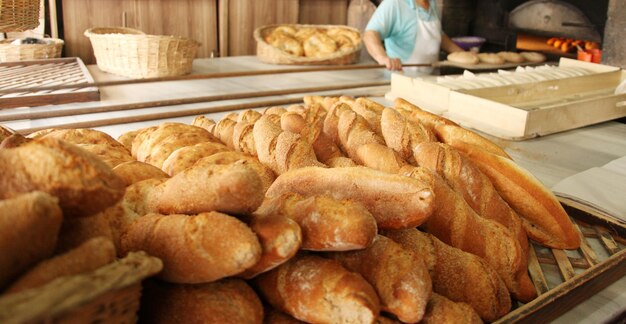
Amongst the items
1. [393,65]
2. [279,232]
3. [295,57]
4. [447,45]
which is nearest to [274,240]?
[279,232]

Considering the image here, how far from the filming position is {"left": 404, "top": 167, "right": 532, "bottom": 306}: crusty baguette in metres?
1.11

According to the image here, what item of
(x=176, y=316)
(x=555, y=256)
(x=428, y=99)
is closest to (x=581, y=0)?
(x=428, y=99)

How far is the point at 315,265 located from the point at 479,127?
185cm

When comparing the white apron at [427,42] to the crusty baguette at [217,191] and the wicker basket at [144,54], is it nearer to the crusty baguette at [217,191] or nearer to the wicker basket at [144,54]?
the wicker basket at [144,54]

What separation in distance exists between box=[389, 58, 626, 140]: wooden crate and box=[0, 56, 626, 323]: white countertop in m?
0.07

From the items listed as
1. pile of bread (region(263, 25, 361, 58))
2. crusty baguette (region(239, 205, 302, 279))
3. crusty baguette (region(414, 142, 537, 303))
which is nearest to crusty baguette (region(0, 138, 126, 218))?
crusty baguette (region(239, 205, 302, 279))

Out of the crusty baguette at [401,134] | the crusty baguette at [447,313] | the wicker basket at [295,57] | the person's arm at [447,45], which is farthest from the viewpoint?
the person's arm at [447,45]

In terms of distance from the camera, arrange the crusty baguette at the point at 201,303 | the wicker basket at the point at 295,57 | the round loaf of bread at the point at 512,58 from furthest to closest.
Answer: the wicker basket at the point at 295,57, the round loaf of bread at the point at 512,58, the crusty baguette at the point at 201,303

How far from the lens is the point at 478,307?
0.97m

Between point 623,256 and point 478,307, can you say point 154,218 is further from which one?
point 623,256

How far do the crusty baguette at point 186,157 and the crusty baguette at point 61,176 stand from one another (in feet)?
1.82

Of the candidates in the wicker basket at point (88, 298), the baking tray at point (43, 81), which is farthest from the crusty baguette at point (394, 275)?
the baking tray at point (43, 81)

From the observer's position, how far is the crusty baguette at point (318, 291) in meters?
0.77

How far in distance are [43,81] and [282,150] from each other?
2348 mm
